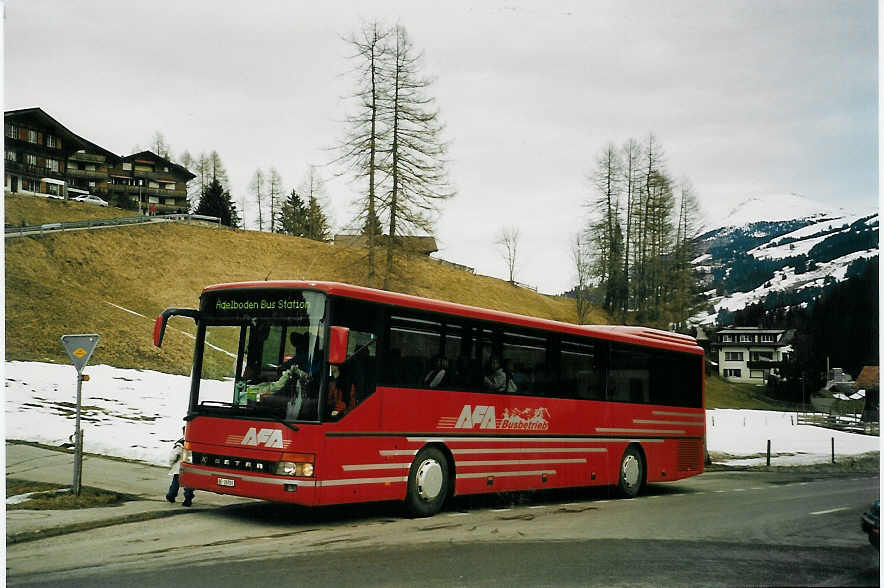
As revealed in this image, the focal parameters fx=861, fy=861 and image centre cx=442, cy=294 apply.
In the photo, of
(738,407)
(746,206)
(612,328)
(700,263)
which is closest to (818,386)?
(746,206)

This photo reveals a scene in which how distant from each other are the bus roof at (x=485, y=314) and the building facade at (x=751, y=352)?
86 cm

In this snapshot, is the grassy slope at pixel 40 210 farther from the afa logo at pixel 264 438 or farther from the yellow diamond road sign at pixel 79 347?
the afa logo at pixel 264 438

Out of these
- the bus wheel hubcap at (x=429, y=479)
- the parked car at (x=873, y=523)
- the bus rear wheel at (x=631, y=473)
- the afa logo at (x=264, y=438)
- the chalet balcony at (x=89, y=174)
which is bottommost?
the bus rear wheel at (x=631, y=473)

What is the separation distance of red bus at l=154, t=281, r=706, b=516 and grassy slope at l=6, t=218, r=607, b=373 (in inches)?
103

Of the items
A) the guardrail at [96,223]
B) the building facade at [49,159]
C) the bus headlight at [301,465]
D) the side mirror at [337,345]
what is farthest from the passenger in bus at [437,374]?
the guardrail at [96,223]

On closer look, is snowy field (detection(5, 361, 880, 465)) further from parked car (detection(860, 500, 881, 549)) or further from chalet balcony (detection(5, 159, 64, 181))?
parked car (detection(860, 500, 881, 549))

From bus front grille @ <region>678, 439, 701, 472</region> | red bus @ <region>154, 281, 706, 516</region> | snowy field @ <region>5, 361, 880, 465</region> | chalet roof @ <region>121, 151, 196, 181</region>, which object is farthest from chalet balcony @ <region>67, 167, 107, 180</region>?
bus front grille @ <region>678, 439, 701, 472</region>

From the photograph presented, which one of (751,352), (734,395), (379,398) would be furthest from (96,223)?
(751,352)

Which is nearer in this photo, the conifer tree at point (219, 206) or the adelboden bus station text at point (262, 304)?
the adelboden bus station text at point (262, 304)

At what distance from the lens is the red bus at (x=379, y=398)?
380 inches

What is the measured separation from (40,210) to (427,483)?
19.4 metres

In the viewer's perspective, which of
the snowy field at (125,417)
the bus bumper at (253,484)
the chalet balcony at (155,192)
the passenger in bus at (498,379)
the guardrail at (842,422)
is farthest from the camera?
the chalet balcony at (155,192)

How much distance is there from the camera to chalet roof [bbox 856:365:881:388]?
7.48 meters

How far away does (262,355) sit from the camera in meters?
10.1
